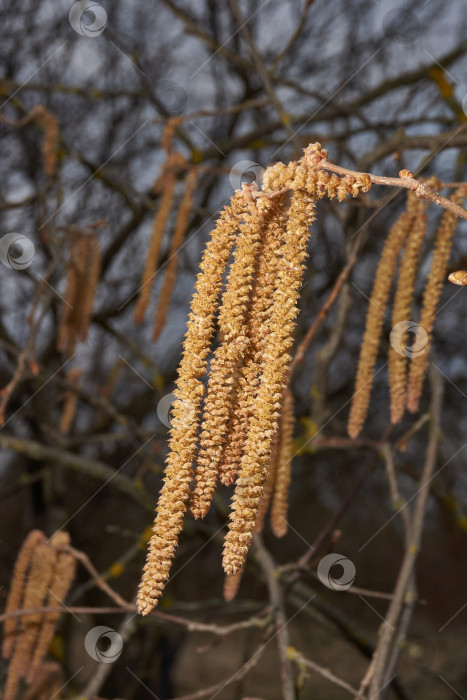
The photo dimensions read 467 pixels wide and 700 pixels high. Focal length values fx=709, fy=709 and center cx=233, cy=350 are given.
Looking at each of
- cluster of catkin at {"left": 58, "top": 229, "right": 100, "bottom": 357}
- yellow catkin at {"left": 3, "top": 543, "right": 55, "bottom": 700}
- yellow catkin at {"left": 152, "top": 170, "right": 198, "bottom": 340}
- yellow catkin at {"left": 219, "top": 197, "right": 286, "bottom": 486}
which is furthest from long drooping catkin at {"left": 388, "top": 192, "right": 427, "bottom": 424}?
cluster of catkin at {"left": 58, "top": 229, "right": 100, "bottom": 357}

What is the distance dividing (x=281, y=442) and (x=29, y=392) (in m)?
1.92

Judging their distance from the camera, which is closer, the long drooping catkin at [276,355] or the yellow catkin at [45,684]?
the long drooping catkin at [276,355]

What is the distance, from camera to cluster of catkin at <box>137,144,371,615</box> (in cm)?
54

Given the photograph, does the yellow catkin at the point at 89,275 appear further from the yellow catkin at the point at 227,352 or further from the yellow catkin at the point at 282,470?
the yellow catkin at the point at 227,352

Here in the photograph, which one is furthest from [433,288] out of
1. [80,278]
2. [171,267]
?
[80,278]

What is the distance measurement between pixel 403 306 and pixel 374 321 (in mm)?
43

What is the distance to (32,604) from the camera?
138 cm

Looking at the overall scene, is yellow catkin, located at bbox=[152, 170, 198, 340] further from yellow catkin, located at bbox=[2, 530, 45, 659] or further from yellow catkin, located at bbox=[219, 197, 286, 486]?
yellow catkin, located at bbox=[219, 197, 286, 486]

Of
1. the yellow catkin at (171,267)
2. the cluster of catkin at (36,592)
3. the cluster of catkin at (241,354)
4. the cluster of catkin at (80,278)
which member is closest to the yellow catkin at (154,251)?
the yellow catkin at (171,267)

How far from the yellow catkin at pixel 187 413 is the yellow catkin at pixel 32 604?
3.11ft

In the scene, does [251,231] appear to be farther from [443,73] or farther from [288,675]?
[443,73]

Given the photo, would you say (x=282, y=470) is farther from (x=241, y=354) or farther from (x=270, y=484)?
(x=241, y=354)

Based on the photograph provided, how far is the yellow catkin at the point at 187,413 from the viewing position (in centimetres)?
53

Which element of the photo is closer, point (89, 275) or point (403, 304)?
point (403, 304)
